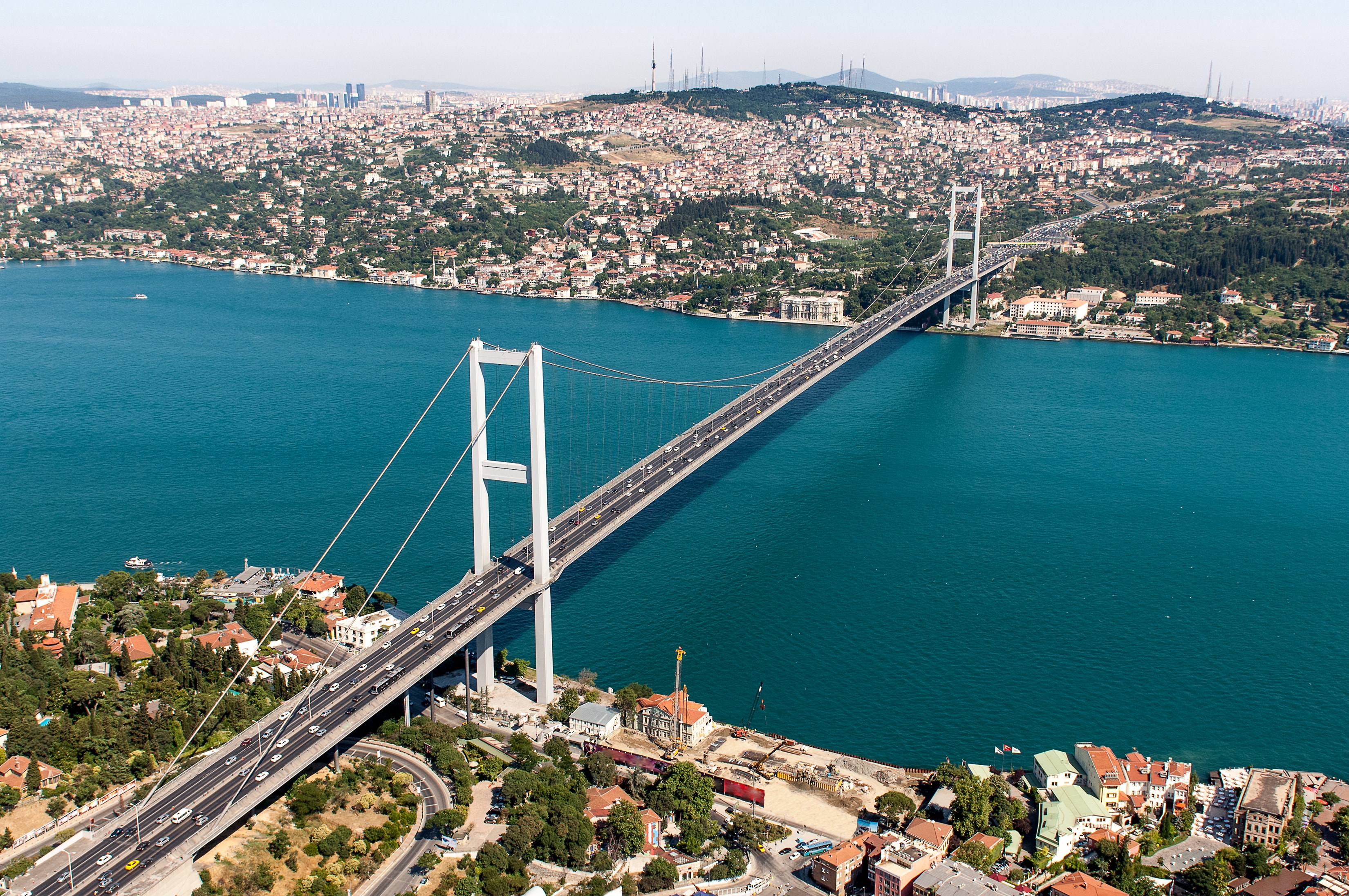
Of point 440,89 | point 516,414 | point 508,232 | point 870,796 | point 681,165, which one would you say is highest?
point 440,89

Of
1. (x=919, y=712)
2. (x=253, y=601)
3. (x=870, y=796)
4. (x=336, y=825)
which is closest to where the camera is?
(x=336, y=825)

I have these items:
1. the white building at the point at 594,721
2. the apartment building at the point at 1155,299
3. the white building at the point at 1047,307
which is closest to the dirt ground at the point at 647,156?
the white building at the point at 1047,307

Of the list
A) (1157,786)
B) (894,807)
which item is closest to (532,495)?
(894,807)

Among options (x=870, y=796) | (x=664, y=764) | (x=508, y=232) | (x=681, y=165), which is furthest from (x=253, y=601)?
(x=681, y=165)

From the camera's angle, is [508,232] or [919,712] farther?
[508,232]

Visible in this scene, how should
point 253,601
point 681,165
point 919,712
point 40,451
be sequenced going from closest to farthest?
point 919,712
point 253,601
point 40,451
point 681,165

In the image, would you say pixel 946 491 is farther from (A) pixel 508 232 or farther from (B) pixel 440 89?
(B) pixel 440 89

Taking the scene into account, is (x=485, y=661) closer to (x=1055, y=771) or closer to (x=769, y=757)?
(x=769, y=757)

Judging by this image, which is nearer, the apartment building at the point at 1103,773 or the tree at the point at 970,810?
the tree at the point at 970,810

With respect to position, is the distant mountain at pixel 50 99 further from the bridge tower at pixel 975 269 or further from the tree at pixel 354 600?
the tree at pixel 354 600
